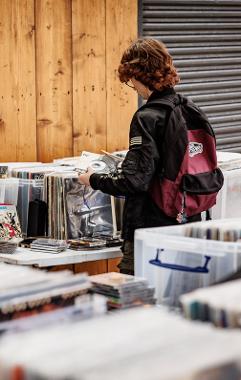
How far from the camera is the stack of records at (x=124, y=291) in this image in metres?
2.97

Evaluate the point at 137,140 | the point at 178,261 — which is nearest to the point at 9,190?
the point at 137,140

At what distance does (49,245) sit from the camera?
195 inches

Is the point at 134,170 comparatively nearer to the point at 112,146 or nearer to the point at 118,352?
the point at 112,146

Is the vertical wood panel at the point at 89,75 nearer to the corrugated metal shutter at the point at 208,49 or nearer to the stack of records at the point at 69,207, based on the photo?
the corrugated metal shutter at the point at 208,49

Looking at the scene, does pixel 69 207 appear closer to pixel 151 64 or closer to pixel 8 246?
pixel 8 246

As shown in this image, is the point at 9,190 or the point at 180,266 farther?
the point at 9,190

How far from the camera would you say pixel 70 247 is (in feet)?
16.5

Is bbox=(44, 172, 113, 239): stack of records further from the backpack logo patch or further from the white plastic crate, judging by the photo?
the white plastic crate

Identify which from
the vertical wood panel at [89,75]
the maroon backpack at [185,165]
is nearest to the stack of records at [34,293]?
the maroon backpack at [185,165]

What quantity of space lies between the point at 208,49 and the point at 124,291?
4641 millimetres

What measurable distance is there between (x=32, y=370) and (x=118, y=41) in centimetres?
504

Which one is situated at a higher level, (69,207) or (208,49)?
(208,49)

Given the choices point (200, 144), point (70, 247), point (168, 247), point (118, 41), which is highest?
point (118, 41)

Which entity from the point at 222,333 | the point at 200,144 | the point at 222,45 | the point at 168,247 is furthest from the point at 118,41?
the point at 222,333
